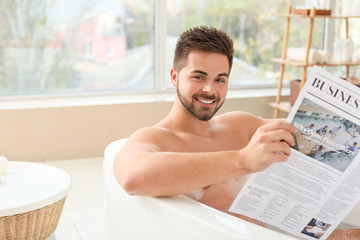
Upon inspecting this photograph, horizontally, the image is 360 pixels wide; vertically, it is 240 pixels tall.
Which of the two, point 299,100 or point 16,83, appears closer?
point 299,100

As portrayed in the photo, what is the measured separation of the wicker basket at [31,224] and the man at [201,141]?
1.88ft

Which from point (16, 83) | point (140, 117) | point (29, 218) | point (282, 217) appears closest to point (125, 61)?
point (140, 117)

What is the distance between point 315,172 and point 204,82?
1.47 ft

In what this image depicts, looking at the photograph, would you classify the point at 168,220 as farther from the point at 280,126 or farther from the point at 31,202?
the point at 31,202

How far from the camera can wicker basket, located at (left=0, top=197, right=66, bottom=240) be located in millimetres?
1860

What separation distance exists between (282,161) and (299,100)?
5.8 inches

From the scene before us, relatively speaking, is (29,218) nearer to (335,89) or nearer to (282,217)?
(282,217)

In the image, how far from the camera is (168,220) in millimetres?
1295

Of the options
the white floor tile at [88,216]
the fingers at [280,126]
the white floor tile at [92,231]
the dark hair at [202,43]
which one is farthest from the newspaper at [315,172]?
the white floor tile at [88,216]

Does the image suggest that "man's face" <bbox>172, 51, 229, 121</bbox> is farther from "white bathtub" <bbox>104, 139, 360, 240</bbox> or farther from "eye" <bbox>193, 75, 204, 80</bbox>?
"white bathtub" <bbox>104, 139, 360, 240</bbox>

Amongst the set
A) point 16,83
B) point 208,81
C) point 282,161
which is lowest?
point 16,83

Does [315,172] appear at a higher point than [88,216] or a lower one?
higher

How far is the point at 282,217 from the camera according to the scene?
4.67 ft

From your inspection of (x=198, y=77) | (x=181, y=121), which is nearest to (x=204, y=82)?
(x=198, y=77)
